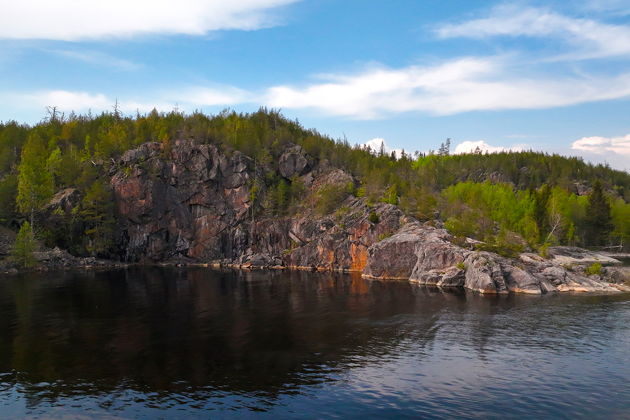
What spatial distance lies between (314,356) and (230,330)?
18.1 m

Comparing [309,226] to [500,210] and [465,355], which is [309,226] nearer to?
[500,210]

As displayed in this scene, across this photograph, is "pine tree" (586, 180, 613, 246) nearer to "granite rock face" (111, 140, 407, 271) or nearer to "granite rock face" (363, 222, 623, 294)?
"granite rock face" (363, 222, 623, 294)

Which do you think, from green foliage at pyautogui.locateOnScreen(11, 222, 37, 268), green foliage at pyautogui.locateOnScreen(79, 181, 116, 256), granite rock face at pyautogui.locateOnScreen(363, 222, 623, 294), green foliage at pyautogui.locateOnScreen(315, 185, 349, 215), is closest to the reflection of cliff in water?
granite rock face at pyautogui.locateOnScreen(363, 222, 623, 294)

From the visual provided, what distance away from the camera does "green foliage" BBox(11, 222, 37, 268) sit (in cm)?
14125

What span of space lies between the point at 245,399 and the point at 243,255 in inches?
5116

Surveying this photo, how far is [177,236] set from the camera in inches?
7121

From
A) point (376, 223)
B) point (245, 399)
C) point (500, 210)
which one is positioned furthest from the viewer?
point (500, 210)

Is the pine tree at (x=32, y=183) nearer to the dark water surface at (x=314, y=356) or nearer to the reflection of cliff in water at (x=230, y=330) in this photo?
the reflection of cliff in water at (x=230, y=330)

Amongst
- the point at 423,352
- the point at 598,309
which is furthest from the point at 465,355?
the point at 598,309

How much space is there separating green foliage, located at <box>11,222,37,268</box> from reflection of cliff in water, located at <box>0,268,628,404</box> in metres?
24.9

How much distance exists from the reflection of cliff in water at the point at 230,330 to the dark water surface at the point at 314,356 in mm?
287

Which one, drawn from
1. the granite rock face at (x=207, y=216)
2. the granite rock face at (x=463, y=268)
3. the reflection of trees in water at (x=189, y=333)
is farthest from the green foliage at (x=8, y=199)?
the granite rock face at (x=463, y=268)

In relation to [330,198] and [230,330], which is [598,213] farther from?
[230,330]

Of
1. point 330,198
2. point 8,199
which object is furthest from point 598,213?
point 8,199
